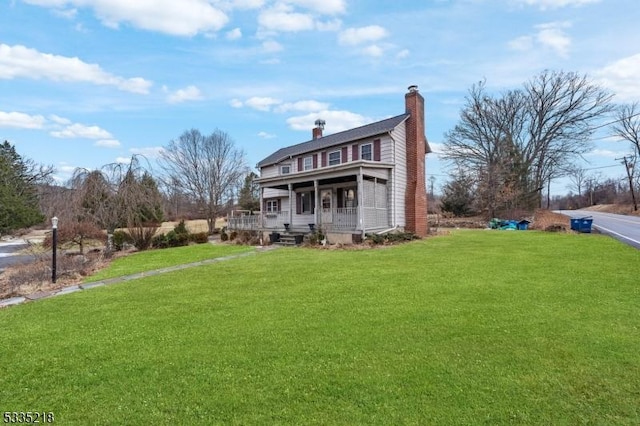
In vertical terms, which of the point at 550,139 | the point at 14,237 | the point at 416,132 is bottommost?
the point at 14,237

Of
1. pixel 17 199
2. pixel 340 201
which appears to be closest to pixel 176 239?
pixel 340 201

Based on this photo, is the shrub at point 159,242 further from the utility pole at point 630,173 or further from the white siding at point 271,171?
the utility pole at point 630,173

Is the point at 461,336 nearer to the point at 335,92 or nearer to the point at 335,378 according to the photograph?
the point at 335,378

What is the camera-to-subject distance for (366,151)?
18.7 meters

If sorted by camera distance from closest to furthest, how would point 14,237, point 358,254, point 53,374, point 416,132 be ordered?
point 53,374 → point 358,254 → point 416,132 → point 14,237

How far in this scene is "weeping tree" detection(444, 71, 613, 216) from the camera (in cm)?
3041

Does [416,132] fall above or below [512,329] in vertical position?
above

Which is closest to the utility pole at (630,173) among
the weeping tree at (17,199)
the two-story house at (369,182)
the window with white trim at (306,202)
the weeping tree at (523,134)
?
the weeping tree at (523,134)

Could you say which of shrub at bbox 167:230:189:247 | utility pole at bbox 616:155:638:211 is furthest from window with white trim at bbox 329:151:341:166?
utility pole at bbox 616:155:638:211

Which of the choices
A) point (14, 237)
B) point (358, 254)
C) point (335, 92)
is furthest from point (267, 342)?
point (14, 237)

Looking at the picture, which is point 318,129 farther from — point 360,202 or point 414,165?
point 360,202

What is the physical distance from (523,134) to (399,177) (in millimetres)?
23609

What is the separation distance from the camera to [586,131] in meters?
31.1

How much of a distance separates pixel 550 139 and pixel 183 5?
34324mm
